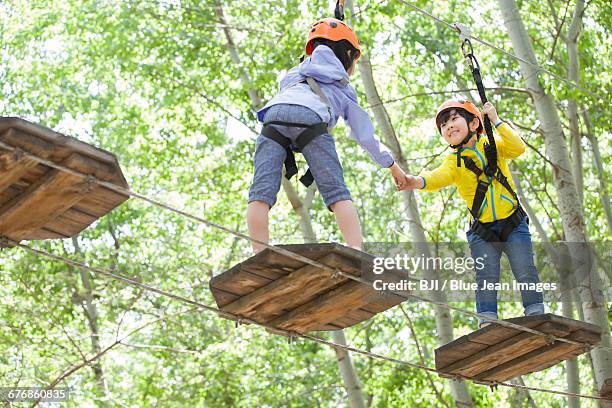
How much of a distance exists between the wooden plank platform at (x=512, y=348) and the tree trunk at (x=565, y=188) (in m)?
1.64

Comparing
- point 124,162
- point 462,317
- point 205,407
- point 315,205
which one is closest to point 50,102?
point 124,162

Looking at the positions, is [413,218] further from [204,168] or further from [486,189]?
[204,168]

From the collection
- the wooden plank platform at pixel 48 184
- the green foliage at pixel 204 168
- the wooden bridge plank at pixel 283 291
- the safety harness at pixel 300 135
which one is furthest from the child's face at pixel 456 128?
the green foliage at pixel 204 168

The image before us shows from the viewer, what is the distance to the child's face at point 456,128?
6.07 metres

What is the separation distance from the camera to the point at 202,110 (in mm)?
13547

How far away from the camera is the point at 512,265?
590 centimetres

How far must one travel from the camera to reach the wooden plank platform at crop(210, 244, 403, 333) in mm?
4648

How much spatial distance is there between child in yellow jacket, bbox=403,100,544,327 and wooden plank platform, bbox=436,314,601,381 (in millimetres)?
136

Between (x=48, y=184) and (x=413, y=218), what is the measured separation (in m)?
5.12

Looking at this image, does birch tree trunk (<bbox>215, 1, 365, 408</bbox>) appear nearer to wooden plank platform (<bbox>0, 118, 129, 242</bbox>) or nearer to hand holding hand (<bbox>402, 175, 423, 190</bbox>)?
hand holding hand (<bbox>402, 175, 423, 190</bbox>)

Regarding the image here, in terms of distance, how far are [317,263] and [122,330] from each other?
9.71 meters

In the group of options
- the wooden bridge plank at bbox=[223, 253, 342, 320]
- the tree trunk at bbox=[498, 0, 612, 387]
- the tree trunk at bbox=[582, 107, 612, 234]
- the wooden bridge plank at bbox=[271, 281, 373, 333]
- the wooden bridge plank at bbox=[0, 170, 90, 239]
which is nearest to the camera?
the wooden bridge plank at bbox=[0, 170, 90, 239]

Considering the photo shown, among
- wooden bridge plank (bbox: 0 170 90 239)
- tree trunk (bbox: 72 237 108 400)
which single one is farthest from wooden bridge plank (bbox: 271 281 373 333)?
tree trunk (bbox: 72 237 108 400)

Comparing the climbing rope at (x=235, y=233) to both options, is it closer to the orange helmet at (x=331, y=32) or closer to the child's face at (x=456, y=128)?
the child's face at (x=456, y=128)
